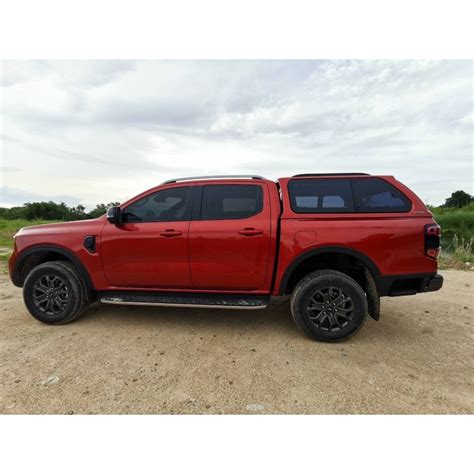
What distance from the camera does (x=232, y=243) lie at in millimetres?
2992

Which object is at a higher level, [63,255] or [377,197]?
[377,197]

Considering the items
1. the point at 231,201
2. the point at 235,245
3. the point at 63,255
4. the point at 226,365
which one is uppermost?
the point at 231,201

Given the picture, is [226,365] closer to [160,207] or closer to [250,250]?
[250,250]

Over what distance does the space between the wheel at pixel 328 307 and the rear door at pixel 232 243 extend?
49 centimetres

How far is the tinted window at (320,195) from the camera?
9.80ft

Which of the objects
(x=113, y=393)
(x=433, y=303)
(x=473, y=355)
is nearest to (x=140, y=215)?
(x=113, y=393)

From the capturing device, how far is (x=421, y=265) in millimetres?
2807

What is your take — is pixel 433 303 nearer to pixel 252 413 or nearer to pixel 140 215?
pixel 252 413

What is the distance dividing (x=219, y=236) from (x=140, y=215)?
1.03m

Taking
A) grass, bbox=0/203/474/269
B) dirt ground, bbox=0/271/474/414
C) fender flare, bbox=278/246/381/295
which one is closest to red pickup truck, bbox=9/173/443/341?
fender flare, bbox=278/246/381/295

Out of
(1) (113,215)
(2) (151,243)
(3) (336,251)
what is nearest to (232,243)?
(2) (151,243)

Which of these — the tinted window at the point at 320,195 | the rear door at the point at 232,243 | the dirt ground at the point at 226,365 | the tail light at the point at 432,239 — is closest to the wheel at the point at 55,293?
the dirt ground at the point at 226,365

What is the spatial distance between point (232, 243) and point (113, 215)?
1.41m

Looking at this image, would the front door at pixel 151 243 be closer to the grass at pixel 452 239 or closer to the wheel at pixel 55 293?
the wheel at pixel 55 293
